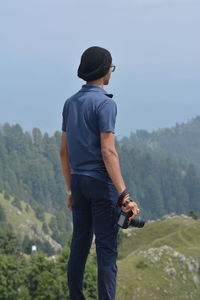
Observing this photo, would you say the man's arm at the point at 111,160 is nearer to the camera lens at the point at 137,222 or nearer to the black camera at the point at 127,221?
the black camera at the point at 127,221

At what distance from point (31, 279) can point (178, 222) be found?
85373 mm

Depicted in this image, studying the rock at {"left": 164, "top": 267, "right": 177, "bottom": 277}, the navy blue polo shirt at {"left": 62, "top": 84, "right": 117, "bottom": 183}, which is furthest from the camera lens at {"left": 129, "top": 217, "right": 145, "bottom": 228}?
the rock at {"left": 164, "top": 267, "right": 177, "bottom": 277}

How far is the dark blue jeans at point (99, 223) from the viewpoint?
11.1 m

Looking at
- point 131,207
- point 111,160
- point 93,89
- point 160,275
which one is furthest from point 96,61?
point 160,275

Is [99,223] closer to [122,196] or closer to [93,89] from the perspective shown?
[122,196]

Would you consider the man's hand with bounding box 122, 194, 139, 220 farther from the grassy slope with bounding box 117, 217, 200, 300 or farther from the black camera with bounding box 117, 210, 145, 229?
the grassy slope with bounding box 117, 217, 200, 300

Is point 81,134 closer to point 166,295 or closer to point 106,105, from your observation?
point 106,105

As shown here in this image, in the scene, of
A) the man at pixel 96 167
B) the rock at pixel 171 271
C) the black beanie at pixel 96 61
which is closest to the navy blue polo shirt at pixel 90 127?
the man at pixel 96 167

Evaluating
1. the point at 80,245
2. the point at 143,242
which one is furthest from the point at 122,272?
the point at 80,245

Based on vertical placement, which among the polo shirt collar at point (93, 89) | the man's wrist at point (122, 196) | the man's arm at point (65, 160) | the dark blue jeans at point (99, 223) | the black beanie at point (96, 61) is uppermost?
the black beanie at point (96, 61)

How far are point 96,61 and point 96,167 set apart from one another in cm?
194

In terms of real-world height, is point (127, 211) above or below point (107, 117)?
below

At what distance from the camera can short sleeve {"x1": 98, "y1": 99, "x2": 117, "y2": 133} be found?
427 inches

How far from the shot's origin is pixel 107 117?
428 inches
